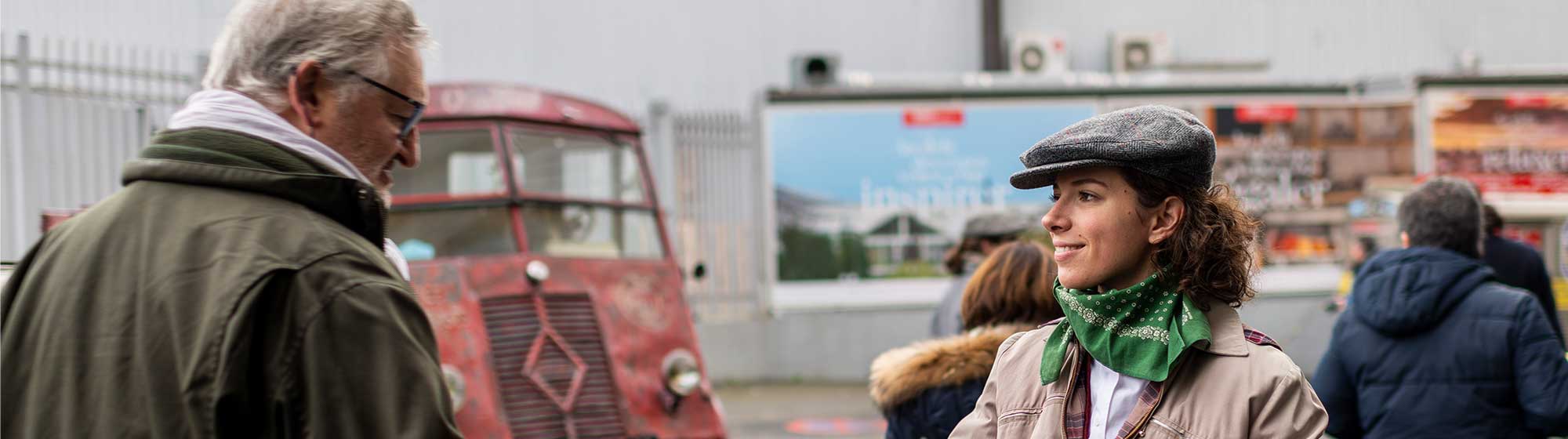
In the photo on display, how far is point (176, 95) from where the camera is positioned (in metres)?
8.30

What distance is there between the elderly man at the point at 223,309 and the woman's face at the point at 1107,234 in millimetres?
1028

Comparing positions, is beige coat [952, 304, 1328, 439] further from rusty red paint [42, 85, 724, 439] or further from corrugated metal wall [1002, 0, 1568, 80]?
corrugated metal wall [1002, 0, 1568, 80]

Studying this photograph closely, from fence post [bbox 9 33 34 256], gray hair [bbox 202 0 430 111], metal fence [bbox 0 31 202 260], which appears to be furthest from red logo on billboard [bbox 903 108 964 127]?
gray hair [bbox 202 0 430 111]

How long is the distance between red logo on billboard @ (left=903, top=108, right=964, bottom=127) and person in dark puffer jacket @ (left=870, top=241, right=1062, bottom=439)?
8990mm

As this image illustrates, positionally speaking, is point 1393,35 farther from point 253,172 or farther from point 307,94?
point 253,172

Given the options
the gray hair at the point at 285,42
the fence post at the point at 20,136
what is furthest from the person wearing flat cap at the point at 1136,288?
the fence post at the point at 20,136

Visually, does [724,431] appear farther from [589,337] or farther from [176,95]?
[176,95]

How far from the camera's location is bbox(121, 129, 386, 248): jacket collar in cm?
182

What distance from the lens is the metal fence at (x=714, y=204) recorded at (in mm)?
13977

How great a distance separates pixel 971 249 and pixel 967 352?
8.93 ft

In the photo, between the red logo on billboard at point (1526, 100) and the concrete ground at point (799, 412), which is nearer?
the concrete ground at point (799, 412)

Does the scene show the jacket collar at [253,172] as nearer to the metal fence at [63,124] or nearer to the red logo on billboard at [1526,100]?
the metal fence at [63,124]

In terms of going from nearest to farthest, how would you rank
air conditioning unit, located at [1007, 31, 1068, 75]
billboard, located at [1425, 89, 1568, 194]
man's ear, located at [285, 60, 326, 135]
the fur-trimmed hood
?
man's ear, located at [285, 60, 326, 135] → the fur-trimmed hood → billboard, located at [1425, 89, 1568, 194] → air conditioning unit, located at [1007, 31, 1068, 75]

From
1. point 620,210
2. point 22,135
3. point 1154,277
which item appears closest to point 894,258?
point 620,210
